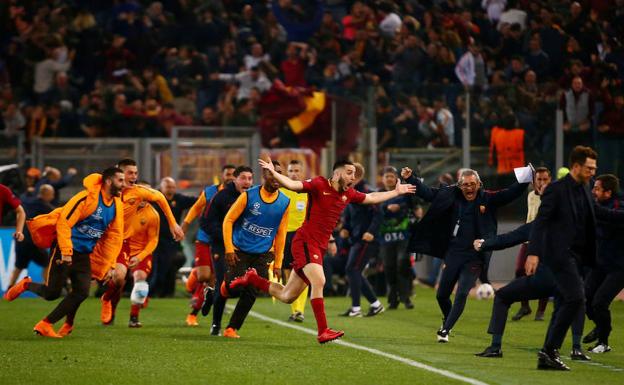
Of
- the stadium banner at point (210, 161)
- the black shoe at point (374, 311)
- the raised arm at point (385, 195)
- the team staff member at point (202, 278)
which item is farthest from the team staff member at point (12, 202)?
the stadium banner at point (210, 161)

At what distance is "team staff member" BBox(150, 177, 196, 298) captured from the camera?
21.6 metres

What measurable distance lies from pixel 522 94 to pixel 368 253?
5.22 m

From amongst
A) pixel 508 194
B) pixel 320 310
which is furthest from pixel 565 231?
pixel 508 194

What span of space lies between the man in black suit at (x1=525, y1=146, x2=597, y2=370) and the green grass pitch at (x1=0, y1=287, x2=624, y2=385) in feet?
1.97

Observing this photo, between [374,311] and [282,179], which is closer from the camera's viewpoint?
[282,179]

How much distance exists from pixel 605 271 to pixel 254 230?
4.03 meters

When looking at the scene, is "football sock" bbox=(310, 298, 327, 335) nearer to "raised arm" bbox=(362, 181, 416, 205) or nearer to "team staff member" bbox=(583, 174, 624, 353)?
"raised arm" bbox=(362, 181, 416, 205)

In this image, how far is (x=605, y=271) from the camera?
14.8 m

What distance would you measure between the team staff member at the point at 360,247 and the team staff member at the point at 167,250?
2.61 meters

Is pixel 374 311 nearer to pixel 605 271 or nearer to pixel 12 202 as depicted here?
pixel 12 202

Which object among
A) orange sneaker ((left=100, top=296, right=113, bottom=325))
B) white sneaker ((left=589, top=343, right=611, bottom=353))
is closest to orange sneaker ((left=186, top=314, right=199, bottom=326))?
orange sneaker ((left=100, top=296, right=113, bottom=325))

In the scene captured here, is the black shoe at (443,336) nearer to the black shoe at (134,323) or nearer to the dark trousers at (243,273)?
the dark trousers at (243,273)

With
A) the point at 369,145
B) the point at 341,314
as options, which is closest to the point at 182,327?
the point at 341,314

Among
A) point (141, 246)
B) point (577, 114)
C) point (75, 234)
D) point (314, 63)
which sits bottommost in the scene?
point (141, 246)
